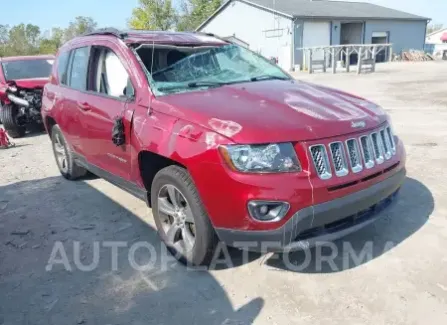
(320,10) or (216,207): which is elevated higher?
(320,10)

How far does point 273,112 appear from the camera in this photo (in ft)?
9.70

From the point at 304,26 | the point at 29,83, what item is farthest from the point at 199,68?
the point at 304,26

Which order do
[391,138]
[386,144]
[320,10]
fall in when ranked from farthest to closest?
[320,10] → [391,138] → [386,144]

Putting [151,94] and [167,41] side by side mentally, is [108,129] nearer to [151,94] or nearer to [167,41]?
[151,94]

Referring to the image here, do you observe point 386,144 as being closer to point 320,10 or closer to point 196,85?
point 196,85

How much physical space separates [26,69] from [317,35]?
76.9 feet

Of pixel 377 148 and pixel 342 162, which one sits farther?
pixel 377 148

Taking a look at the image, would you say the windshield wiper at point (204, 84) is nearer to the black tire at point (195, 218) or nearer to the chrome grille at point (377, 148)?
the black tire at point (195, 218)

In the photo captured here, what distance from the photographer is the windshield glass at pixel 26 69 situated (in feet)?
31.1

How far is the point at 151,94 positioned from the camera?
3.38 metres

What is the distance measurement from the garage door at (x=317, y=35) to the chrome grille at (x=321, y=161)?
27063mm

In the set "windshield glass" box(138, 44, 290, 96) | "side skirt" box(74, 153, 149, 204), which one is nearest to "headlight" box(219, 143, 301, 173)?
"windshield glass" box(138, 44, 290, 96)

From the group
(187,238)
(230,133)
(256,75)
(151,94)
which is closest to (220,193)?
(230,133)

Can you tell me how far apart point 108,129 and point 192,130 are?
128cm
